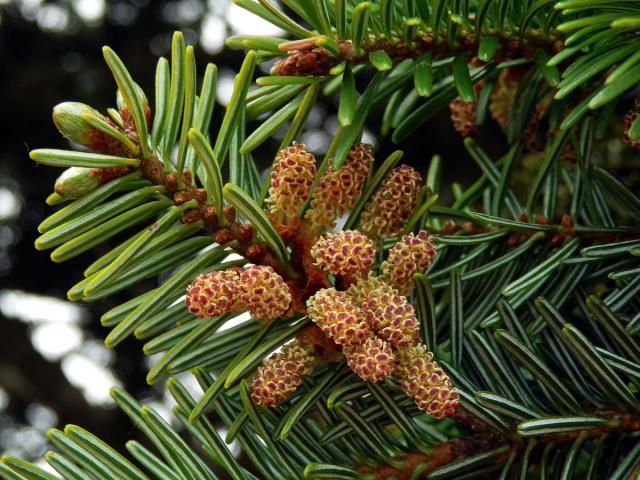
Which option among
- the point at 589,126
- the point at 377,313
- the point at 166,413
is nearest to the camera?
the point at 377,313

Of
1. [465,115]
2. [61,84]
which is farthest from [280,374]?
[61,84]

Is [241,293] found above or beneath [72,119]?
beneath

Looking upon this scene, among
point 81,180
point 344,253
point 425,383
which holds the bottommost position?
point 425,383

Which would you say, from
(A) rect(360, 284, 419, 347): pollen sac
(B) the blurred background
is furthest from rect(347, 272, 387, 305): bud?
(B) the blurred background

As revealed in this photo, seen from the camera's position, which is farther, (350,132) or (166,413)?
(166,413)

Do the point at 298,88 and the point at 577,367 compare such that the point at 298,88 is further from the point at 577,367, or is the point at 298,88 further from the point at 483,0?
the point at 577,367

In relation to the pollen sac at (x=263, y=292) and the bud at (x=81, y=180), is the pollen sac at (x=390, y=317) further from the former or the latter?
the bud at (x=81, y=180)

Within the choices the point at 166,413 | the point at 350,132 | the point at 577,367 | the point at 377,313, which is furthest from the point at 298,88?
the point at 166,413

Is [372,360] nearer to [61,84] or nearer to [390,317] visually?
[390,317]
